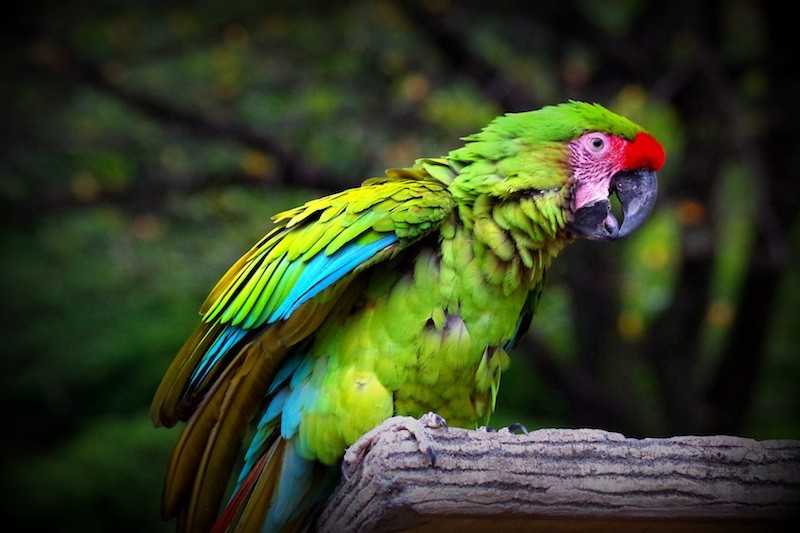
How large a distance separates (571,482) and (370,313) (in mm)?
591

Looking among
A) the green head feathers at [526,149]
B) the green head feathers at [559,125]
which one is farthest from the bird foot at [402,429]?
the green head feathers at [559,125]

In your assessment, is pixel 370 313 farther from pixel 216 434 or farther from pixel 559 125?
pixel 559 125

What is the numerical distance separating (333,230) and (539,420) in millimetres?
2580

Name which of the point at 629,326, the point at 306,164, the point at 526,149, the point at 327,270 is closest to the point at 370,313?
the point at 327,270

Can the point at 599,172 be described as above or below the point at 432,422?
above

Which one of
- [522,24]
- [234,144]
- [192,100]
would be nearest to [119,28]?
[192,100]

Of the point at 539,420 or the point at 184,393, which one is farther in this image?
the point at 539,420

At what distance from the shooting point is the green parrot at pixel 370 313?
6.00ft

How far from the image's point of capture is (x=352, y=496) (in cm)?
155

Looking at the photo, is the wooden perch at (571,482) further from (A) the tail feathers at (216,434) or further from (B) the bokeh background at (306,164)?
(B) the bokeh background at (306,164)

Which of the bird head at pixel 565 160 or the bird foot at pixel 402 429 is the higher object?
the bird head at pixel 565 160

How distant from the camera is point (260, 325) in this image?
186 cm

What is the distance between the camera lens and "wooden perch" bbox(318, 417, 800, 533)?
1420 mm

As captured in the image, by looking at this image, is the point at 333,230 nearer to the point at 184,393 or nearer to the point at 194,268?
the point at 184,393
